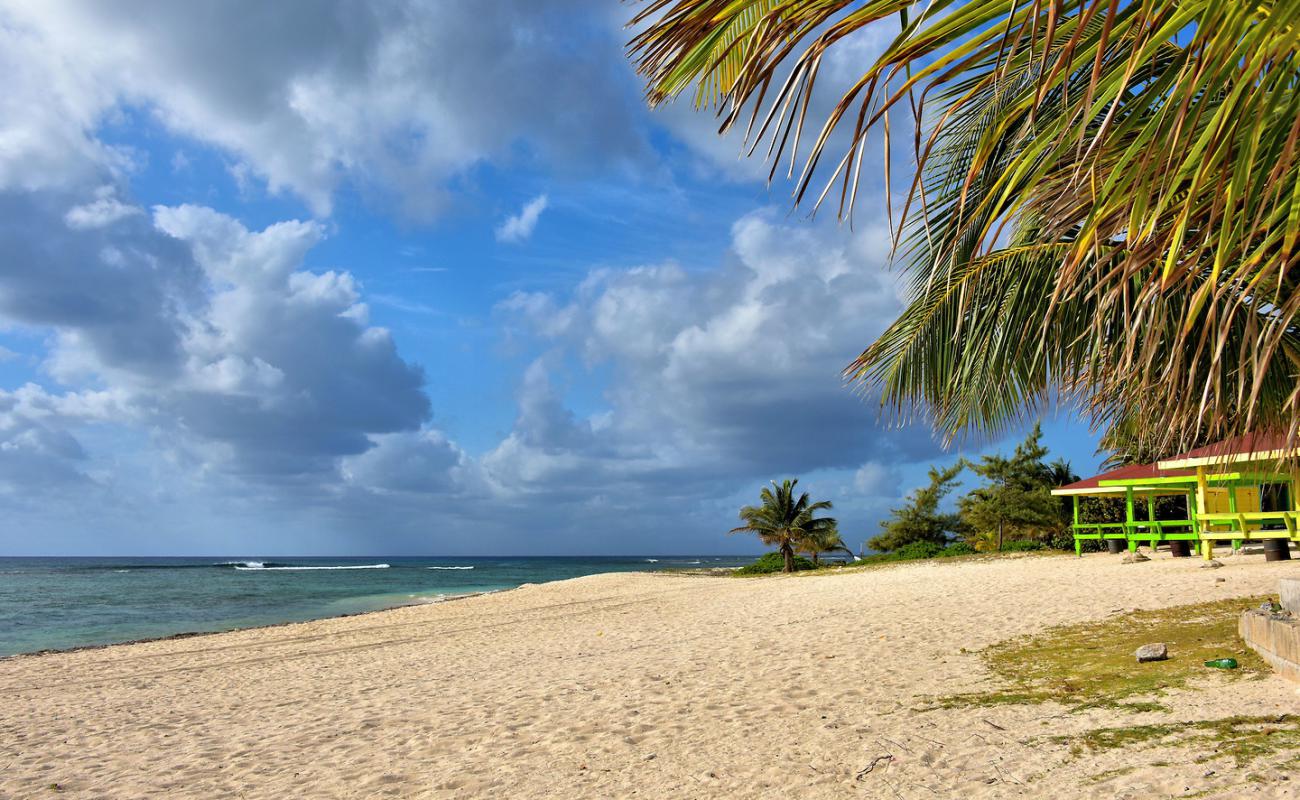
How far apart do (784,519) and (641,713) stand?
22.8 m

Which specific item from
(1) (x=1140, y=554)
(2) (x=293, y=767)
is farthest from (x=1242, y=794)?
(1) (x=1140, y=554)

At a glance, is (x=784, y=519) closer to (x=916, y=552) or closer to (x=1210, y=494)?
(x=916, y=552)

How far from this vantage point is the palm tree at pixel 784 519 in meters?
28.0

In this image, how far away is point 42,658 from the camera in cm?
1405

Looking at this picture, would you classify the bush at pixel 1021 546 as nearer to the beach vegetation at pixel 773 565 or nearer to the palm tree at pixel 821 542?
the palm tree at pixel 821 542

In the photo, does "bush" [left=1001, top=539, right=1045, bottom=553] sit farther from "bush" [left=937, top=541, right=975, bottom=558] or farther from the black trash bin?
the black trash bin

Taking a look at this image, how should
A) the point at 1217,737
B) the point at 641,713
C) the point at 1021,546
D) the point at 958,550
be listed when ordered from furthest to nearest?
1. the point at 958,550
2. the point at 1021,546
3. the point at 641,713
4. the point at 1217,737

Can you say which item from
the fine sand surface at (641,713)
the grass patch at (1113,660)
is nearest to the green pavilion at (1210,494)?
the fine sand surface at (641,713)

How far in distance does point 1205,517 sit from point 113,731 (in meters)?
14.5

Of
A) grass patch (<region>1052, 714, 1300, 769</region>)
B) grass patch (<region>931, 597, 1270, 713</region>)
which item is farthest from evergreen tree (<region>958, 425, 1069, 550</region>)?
grass patch (<region>1052, 714, 1300, 769</region>)

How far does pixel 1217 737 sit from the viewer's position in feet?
13.5

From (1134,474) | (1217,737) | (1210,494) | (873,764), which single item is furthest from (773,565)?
(1217,737)

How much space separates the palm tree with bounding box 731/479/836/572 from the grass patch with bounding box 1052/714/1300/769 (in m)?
23.7

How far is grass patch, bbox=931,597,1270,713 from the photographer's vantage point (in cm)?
531
